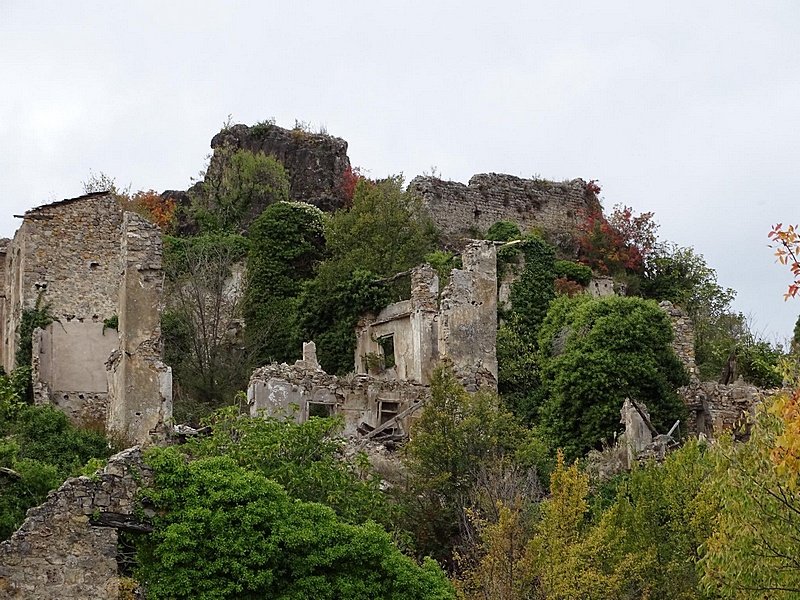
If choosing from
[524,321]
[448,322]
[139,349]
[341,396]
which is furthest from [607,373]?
[139,349]

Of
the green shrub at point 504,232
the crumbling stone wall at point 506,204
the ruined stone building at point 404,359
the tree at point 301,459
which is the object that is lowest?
the tree at point 301,459

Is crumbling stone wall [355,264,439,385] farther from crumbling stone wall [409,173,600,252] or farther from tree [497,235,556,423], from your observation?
crumbling stone wall [409,173,600,252]

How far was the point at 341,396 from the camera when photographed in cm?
3173

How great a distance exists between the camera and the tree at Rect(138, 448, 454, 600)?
58.5 ft

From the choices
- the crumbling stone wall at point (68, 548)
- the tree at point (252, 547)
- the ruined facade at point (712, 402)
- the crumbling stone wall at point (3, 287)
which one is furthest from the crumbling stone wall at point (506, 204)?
the crumbling stone wall at point (68, 548)

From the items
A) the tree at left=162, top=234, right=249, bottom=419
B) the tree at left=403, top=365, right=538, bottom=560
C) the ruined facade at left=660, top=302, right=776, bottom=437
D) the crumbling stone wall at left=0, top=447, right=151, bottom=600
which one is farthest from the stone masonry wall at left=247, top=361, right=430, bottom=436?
the crumbling stone wall at left=0, top=447, right=151, bottom=600

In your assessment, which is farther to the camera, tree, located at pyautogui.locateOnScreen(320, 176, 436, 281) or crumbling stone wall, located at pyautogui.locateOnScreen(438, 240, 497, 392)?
tree, located at pyautogui.locateOnScreen(320, 176, 436, 281)

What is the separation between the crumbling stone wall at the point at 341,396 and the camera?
30625 mm

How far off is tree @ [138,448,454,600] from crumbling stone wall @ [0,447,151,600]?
0.44 metres

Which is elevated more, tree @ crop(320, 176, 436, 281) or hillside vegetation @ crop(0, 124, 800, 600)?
tree @ crop(320, 176, 436, 281)

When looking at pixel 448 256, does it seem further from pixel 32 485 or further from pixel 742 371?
pixel 32 485

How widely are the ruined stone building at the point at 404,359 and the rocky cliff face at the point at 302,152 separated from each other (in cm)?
943

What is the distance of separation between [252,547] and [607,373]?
51.5 feet

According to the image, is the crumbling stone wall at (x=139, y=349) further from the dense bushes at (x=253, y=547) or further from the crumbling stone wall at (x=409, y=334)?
the dense bushes at (x=253, y=547)
